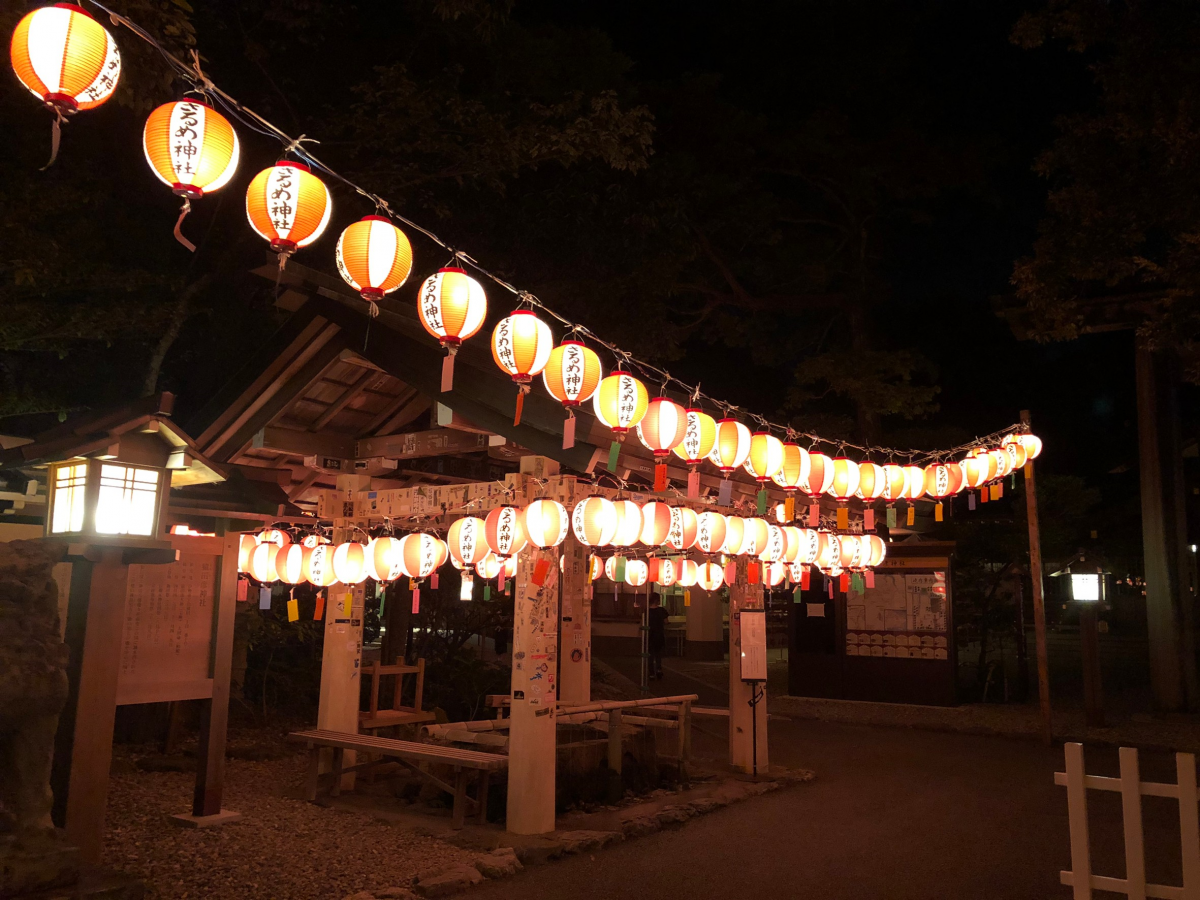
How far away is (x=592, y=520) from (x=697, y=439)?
1.38 m

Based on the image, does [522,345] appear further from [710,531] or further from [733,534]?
[733,534]

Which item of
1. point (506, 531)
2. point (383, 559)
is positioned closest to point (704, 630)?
point (383, 559)

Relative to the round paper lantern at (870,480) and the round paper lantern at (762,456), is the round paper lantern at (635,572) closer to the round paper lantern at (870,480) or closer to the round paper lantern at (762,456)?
the round paper lantern at (870,480)

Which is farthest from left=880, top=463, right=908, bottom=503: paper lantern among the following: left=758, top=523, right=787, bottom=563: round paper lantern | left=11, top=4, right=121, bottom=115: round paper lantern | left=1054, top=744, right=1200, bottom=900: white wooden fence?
left=11, top=4, right=121, bottom=115: round paper lantern

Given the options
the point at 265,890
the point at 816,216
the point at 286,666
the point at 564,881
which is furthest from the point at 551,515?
the point at 816,216

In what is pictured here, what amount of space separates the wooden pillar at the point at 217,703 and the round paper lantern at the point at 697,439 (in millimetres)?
4345

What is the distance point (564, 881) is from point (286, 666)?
9.89m

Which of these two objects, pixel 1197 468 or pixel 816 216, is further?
pixel 1197 468

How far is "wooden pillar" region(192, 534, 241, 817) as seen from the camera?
7.70 meters

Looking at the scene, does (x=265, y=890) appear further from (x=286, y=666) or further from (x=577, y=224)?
(x=577, y=224)

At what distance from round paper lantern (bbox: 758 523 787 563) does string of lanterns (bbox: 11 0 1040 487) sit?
0.45 meters

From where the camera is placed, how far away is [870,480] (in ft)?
36.7

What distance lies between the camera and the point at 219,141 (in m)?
5.25

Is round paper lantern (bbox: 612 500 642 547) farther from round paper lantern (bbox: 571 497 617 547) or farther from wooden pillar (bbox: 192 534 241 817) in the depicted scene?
wooden pillar (bbox: 192 534 241 817)
